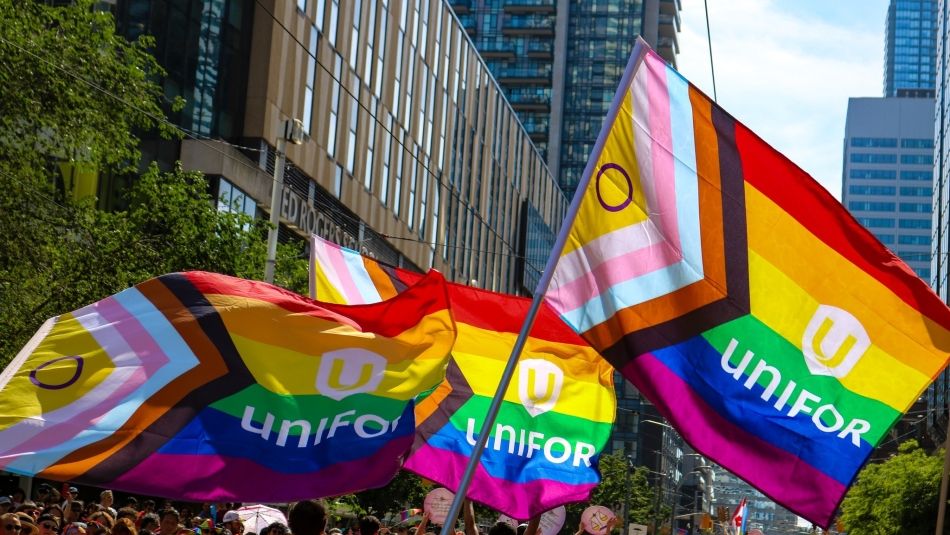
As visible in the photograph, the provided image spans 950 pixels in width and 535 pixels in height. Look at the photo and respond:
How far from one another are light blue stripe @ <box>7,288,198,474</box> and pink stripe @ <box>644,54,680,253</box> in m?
2.62

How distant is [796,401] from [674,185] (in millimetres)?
1315

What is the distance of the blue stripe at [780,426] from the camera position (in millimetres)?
7266

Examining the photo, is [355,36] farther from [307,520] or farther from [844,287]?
[307,520]

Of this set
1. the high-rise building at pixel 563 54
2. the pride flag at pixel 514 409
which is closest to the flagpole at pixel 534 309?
the pride flag at pixel 514 409

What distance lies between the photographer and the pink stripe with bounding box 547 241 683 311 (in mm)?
7418

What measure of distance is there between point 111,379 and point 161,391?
10.3 inches

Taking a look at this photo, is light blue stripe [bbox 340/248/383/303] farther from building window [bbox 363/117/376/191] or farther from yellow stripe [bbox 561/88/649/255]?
building window [bbox 363/117/376/191]

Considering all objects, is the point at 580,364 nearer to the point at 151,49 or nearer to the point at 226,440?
the point at 226,440

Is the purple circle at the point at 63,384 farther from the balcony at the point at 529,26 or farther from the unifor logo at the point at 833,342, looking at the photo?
the balcony at the point at 529,26

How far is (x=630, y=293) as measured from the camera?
24.9 ft

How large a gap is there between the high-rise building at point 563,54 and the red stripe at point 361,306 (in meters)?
139

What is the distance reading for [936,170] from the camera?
87.4 meters

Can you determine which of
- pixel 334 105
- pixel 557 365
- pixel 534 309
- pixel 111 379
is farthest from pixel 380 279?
pixel 334 105

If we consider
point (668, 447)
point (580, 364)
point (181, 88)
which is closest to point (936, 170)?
point (181, 88)
